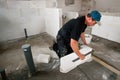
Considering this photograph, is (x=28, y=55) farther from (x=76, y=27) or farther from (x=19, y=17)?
(x=19, y=17)

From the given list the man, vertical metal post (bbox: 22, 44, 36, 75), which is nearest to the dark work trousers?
the man

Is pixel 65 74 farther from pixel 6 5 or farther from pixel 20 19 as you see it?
pixel 6 5

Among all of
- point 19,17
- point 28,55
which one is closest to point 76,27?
point 28,55

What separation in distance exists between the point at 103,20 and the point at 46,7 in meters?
1.89

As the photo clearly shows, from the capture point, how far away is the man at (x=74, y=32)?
5.65 ft

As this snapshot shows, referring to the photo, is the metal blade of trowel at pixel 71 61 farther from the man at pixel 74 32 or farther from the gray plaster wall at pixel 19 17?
the gray plaster wall at pixel 19 17

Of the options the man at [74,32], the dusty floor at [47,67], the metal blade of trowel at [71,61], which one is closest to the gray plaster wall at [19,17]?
the dusty floor at [47,67]

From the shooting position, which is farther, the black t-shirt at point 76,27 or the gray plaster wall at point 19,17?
the gray plaster wall at point 19,17

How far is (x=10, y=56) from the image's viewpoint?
2.85 metres

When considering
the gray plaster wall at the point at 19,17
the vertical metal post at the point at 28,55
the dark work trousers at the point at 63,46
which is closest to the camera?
the vertical metal post at the point at 28,55

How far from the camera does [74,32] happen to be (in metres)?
1.72

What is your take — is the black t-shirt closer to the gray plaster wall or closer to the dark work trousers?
the dark work trousers

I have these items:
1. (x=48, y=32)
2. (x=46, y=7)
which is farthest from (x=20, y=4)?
(x=48, y=32)

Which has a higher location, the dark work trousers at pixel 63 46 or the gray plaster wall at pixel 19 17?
the gray plaster wall at pixel 19 17
